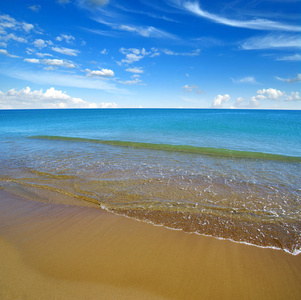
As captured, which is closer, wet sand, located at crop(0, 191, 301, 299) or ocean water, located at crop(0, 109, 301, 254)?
wet sand, located at crop(0, 191, 301, 299)

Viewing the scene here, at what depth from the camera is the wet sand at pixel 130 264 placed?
331 cm

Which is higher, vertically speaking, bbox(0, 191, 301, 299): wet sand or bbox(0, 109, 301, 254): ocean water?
bbox(0, 109, 301, 254): ocean water

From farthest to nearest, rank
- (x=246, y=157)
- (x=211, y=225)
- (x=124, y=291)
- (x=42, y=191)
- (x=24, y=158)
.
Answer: (x=246, y=157) → (x=24, y=158) → (x=42, y=191) → (x=211, y=225) → (x=124, y=291)

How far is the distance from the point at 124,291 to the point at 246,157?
14.2m

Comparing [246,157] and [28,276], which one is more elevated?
[246,157]

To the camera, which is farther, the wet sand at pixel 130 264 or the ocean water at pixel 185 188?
the ocean water at pixel 185 188

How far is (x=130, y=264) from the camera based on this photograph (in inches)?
154

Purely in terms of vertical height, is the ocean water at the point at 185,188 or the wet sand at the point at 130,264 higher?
the ocean water at the point at 185,188

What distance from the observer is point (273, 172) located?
1069 cm

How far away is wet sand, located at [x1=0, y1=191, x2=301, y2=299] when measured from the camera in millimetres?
3305

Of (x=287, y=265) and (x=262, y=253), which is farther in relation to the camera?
(x=262, y=253)

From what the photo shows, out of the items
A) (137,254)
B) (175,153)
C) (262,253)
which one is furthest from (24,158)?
(262,253)

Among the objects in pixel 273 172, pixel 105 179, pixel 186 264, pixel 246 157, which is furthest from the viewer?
pixel 246 157

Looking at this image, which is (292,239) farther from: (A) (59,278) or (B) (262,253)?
(A) (59,278)
